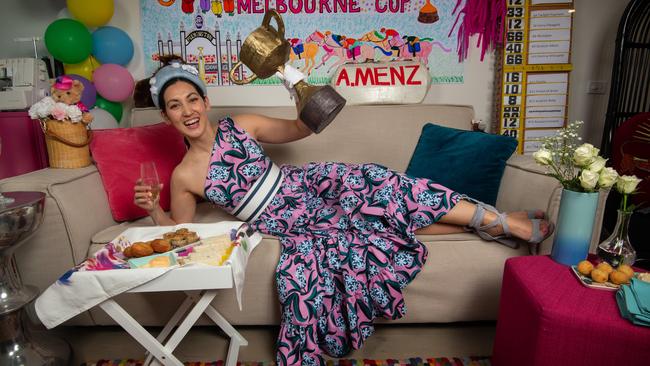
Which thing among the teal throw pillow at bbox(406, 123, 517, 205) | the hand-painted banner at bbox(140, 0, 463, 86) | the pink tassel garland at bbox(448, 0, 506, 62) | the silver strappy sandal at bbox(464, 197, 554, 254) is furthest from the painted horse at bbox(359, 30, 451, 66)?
the silver strappy sandal at bbox(464, 197, 554, 254)

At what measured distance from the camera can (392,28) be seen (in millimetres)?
2916

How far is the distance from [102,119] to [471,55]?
248cm

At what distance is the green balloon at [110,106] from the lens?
2695mm

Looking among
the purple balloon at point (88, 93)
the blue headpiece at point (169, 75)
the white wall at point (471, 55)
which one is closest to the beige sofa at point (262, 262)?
the blue headpiece at point (169, 75)

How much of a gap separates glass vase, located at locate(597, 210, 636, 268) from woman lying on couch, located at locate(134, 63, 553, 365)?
0.66 ft

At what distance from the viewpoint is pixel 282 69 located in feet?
4.24

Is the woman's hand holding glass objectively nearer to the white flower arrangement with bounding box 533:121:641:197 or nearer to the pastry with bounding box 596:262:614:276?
the white flower arrangement with bounding box 533:121:641:197

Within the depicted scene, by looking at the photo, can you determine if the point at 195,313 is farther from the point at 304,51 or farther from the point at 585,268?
the point at 304,51

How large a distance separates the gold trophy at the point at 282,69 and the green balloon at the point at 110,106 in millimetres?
1846

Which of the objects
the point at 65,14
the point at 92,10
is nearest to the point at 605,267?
the point at 92,10

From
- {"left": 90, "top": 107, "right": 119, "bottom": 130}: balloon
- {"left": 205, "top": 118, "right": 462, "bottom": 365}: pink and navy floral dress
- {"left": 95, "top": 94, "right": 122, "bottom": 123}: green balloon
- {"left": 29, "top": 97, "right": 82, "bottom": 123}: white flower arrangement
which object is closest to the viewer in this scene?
{"left": 205, "top": 118, "right": 462, "bottom": 365}: pink and navy floral dress

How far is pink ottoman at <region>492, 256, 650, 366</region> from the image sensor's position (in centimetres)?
93

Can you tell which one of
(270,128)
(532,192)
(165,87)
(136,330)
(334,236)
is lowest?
(136,330)

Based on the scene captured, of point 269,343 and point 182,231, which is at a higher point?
point 182,231
